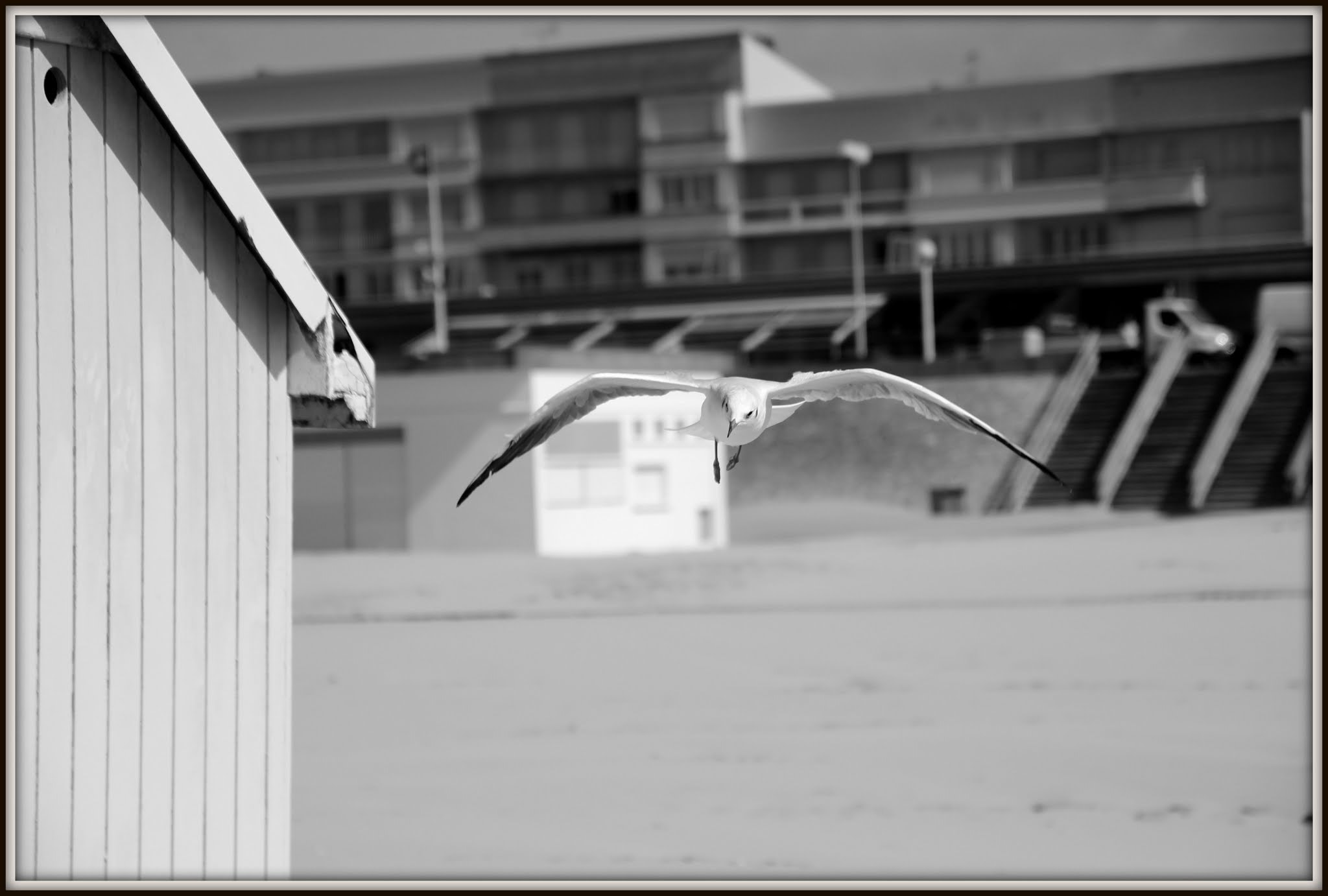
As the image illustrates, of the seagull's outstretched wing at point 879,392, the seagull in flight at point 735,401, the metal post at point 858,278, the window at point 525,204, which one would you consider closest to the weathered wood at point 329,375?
the seagull in flight at point 735,401

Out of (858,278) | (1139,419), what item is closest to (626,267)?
(858,278)

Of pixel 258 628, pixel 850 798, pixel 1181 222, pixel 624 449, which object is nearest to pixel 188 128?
pixel 258 628

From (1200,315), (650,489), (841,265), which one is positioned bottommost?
(650,489)

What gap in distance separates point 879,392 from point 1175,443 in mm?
44553

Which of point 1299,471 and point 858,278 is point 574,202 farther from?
point 1299,471

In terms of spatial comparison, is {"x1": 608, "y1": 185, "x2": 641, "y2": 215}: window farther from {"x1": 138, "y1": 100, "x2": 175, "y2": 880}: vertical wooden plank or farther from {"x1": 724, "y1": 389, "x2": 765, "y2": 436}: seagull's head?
{"x1": 724, "y1": 389, "x2": 765, "y2": 436}: seagull's head

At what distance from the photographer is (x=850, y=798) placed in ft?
51.1

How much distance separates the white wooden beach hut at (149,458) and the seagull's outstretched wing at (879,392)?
3.76 meters

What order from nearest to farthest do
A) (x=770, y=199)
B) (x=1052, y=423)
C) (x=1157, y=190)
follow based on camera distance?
A: (x=1052, y=423) < (x=1157, y=190) < (x=770, y=199)

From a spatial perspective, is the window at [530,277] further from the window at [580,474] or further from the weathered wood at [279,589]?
the weathered wood at [279,589]

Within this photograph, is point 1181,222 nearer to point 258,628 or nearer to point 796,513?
point 796,513

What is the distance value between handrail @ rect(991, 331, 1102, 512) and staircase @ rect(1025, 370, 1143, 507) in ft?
0.53

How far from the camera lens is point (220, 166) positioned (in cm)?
756

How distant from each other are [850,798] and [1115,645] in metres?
8.30
